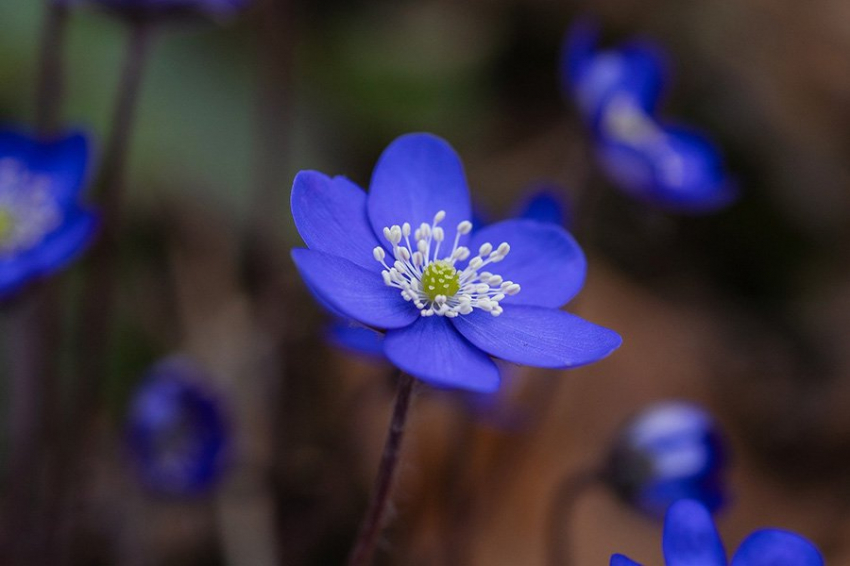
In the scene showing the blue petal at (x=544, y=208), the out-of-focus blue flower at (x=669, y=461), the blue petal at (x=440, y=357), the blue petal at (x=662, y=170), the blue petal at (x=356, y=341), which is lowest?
the out-of-focus blue flower at (x=669, y=461)

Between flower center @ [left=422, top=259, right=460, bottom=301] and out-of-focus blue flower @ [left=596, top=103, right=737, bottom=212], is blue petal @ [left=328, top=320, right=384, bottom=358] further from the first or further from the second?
out-of-focus blue flower @ [left=596, top=103, right=737, bottom=212]

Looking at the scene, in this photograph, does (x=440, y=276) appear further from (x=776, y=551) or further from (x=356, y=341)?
(x=776, y=551)

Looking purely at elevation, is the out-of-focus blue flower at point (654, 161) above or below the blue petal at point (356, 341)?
above

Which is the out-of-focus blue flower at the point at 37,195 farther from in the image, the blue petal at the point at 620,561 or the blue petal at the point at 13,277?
the blue petal at the point at 620,561

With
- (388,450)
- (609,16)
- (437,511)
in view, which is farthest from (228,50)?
(388,450)

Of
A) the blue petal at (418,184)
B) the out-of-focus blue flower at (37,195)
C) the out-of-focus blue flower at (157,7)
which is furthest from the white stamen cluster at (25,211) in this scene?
the blue petal at (418,184)

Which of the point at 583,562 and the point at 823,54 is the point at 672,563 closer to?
the point at 583,562
